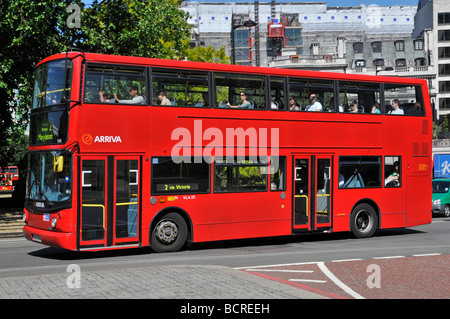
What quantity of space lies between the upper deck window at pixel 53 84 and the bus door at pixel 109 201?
4.59 feet

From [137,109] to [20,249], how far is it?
4.66 meters

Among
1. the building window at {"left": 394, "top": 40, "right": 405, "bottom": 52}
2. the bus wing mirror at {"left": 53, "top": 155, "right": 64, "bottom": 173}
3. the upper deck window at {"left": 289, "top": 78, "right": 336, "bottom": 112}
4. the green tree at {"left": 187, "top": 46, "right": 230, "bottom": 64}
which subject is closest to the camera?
the bus wing mirror at {"left": 53, "top": 155, "right": 64, "bottom": 173}

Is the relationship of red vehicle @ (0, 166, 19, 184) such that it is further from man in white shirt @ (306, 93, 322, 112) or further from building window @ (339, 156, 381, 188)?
man in white shirt @ (306, 93, 322, 112)

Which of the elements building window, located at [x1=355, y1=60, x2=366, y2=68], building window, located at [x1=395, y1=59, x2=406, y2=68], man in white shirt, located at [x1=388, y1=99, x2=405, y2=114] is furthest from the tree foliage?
building window, located at [x1=395, y1=59, x2=406, y2=68]

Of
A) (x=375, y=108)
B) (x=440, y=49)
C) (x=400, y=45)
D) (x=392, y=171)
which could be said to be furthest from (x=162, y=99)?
(x=400, y=45)

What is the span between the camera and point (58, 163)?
13234 millimetres

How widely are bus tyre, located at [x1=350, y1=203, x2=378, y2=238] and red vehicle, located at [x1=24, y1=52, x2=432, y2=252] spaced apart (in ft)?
0.12

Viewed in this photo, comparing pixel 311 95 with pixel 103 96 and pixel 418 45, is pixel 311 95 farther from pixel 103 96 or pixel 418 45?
pixel 418 45

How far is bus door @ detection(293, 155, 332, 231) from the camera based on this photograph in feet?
54.1

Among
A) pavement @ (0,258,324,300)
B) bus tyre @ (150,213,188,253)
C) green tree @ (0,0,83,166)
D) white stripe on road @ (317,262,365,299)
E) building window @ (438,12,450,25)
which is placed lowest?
white stripe on road @ (317,262,365,299)

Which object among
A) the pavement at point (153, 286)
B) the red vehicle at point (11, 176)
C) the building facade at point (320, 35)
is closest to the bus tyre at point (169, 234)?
the pavement at point (153, 286)

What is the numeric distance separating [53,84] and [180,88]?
2.77 m

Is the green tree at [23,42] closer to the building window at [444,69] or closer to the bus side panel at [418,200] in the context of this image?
the bus side panel at [418,200]
